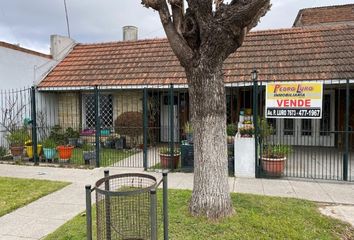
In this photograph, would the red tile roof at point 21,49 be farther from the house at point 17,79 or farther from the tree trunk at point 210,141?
the tree trunk at point 210,141

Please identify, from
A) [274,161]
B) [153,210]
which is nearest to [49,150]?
[274,161]

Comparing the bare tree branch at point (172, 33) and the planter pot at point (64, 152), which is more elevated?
the bare tree branch at point (172, 33)

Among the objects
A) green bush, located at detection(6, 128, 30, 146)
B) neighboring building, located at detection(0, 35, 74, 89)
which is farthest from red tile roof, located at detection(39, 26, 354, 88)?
green bush, located at detection(6, 128, 30, 146)

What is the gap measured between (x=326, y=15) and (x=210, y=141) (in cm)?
1699

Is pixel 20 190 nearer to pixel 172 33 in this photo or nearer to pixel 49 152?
pixel 49 152

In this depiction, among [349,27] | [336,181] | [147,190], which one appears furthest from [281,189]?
[349,27]

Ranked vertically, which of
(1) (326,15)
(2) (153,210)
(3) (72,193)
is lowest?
(3) (72,193)

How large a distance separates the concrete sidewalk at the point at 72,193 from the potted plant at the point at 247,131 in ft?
3.74

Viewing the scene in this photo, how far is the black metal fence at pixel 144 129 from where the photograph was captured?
27.1 ft

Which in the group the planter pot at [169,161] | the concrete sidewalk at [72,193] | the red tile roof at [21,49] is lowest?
the concrete sidewalk at [72,193]

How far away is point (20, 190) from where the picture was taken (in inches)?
253

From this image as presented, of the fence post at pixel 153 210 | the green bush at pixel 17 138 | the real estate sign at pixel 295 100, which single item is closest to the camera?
the fence post at pixel 153 210

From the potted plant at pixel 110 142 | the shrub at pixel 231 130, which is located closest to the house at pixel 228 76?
the potted plant at pixel 110 142

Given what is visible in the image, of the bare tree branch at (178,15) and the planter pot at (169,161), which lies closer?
the bare tree branch at (178,15)
